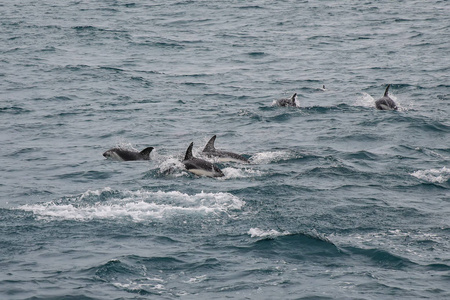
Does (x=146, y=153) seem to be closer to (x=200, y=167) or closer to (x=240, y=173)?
(x=200, y=167)

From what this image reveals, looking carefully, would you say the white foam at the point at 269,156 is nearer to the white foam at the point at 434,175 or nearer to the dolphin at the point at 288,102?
the white foam at the point at 434,175

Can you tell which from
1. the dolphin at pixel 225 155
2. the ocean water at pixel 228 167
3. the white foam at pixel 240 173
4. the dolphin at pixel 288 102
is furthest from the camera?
the dolphin at pixel 288 102

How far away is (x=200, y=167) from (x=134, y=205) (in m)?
3.66

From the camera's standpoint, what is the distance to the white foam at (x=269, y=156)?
74.6 feet

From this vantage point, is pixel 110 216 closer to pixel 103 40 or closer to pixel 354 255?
pixel 354 255

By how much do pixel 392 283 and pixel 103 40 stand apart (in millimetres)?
38238

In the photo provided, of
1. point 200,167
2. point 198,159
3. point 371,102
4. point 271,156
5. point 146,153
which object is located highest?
point 198,159

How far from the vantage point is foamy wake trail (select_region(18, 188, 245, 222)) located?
17531 millimetres

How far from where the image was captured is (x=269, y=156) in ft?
76.0

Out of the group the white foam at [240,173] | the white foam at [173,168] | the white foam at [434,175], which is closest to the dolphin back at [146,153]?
the white foam at [173,168]

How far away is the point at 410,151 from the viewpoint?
78.4ft

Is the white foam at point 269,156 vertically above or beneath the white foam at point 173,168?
beneath

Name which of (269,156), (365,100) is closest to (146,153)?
(269,156)

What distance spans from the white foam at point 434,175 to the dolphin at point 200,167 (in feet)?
19.4
